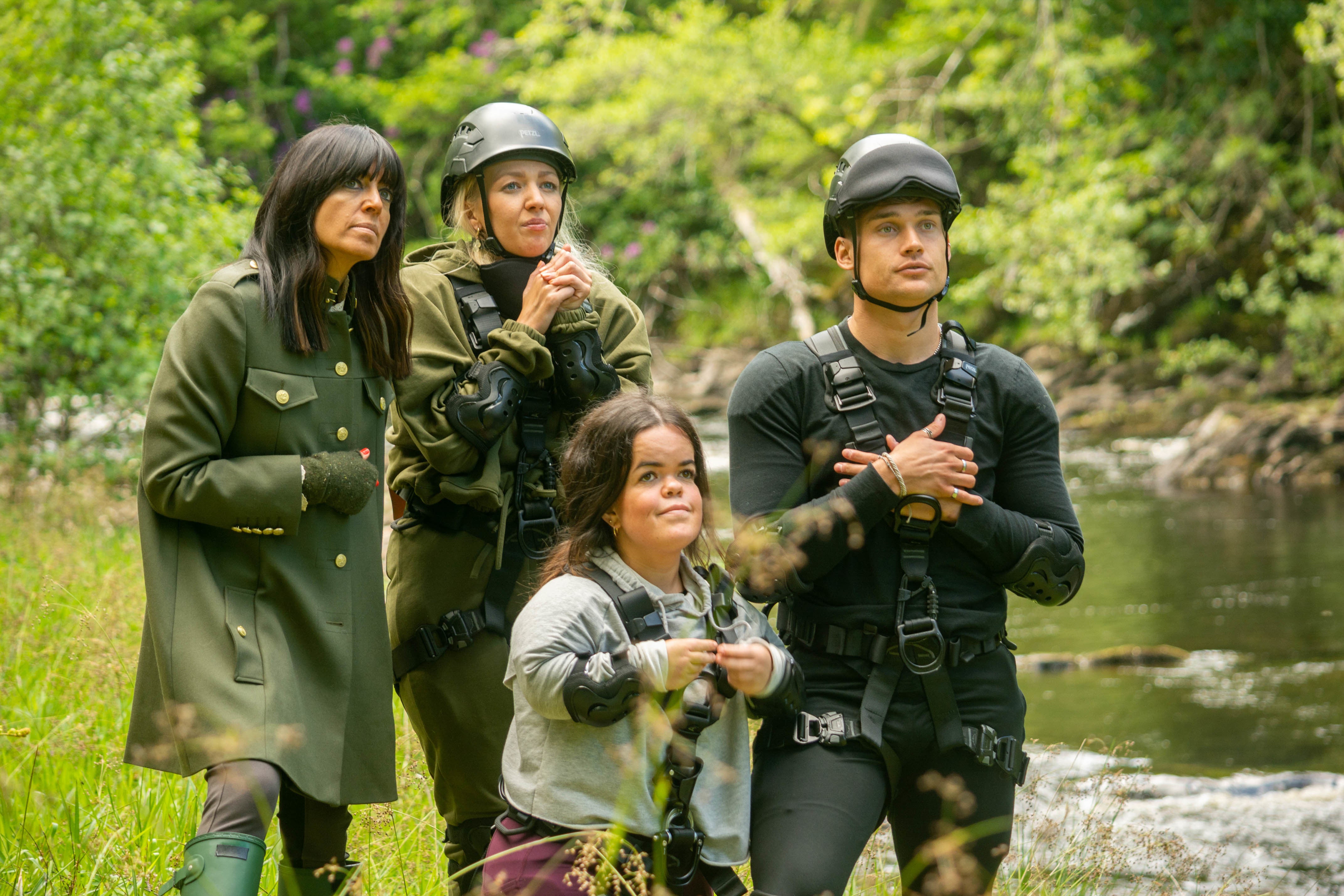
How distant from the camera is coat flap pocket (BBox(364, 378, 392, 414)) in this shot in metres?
2.81

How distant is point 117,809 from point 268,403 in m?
1.40

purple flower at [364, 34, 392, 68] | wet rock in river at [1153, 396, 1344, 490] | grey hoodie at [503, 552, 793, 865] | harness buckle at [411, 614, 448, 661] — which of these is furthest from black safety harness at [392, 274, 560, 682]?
purple flower at [364, 34, 392, 68]

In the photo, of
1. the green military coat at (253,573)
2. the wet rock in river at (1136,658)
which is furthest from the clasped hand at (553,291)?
the wet rock in river at (1136,658)

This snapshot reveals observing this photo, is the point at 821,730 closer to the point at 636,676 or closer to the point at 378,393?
the point at 636,676

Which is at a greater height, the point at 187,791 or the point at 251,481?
the point at 251,481

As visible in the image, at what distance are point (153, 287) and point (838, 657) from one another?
7.60 meters

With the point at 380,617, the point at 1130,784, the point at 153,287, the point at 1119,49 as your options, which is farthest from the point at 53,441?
the point at 1119,49

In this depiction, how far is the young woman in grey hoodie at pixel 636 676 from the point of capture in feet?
7.34

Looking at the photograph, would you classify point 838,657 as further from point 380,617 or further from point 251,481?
point 251,481

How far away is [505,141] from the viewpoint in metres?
3.24

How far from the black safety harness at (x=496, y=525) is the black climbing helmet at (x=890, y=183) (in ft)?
2.82

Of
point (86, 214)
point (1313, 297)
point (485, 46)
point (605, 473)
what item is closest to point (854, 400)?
point (605, 473)

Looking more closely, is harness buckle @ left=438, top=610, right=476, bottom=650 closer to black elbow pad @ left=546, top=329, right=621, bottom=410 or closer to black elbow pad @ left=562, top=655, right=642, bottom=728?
black elbow pad @ left=546, top=329, right=621, bottom=410

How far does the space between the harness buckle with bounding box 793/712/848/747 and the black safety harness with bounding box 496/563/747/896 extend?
0.25 metres
